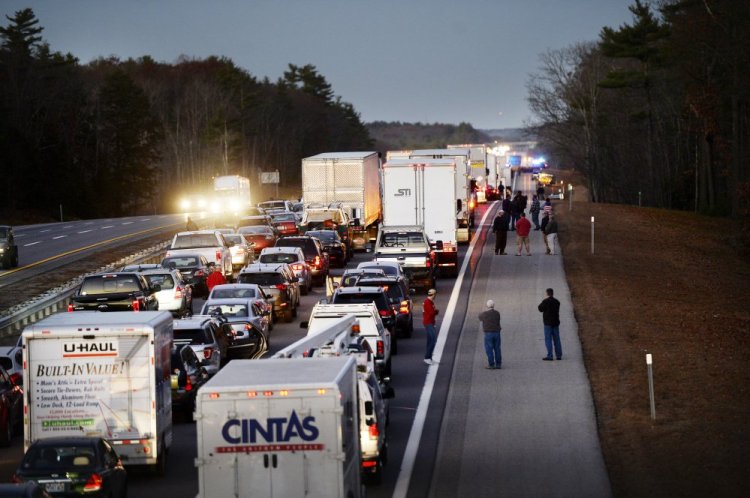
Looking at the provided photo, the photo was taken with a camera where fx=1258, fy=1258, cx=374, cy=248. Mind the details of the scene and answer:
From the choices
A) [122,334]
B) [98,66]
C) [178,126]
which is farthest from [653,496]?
[98,66]

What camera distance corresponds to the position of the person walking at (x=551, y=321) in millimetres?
27172

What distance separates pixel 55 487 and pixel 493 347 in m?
13.5

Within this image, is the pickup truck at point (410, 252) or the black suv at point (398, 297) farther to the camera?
the pickup truck at point (410, 252)

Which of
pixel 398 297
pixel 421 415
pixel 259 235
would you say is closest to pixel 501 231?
pixel 259 235

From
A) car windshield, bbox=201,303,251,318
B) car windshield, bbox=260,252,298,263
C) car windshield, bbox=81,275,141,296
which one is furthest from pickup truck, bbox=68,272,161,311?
car windshield, bbox=260,252,298,263

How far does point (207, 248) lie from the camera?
4169 cm

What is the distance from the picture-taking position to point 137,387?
17.3 meters

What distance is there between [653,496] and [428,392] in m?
8.61

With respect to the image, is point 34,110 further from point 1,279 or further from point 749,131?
point 1,279

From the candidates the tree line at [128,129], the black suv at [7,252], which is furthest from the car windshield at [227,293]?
the tree line at [128,129]

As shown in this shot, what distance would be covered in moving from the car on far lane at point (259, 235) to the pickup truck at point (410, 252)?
10801 millimetres

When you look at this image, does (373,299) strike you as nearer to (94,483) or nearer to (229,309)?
(229,309)

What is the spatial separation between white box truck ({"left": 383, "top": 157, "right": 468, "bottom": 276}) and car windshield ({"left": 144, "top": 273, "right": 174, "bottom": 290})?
11.6 meters

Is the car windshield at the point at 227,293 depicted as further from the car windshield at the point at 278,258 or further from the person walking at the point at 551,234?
the person walking at the point at 551,234
